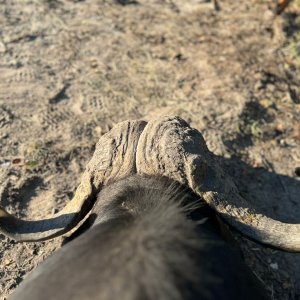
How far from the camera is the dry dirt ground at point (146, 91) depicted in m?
5.01

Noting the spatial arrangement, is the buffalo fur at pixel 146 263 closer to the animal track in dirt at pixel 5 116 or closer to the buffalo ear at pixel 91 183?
the buffalo ear at pixel 91 183

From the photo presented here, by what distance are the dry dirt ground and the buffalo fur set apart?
1455mm

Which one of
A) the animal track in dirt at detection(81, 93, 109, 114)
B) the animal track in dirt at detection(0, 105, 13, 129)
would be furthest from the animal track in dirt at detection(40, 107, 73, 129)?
the animal track in dirt at detection(0, 105, 13, 129)

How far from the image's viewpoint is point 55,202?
16.2 ft

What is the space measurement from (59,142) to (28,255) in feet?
4.42

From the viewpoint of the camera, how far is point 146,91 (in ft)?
20.1

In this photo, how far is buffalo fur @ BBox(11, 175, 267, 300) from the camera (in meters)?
2.41

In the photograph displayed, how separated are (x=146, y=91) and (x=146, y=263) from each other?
3876 millimetres

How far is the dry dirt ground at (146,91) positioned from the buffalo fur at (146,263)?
1455 millimetres

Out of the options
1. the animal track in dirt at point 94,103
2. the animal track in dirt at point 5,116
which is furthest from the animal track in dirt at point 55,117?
the animal track in dirt at point 5,116

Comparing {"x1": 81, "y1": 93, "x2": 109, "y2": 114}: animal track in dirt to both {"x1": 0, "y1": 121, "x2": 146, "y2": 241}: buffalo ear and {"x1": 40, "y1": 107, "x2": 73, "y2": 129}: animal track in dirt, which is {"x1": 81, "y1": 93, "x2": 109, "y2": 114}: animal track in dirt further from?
{"x1": 0, "y1": 121, "x2": 146, "y2": 241}: buffalo ear

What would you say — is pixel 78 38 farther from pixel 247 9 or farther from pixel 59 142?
pixel 247 9

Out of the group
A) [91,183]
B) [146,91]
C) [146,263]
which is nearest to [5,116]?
[146,91]

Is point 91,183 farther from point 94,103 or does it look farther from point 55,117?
point 94,103
